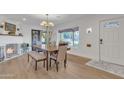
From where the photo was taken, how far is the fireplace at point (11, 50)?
466 centimetres

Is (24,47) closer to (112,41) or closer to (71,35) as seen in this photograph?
(71,35)

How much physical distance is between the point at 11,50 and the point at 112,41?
4676 mm

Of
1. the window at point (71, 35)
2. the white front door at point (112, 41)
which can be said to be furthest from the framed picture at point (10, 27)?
the white front door at point (112, 41)

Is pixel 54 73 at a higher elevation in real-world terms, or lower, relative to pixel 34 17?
lower

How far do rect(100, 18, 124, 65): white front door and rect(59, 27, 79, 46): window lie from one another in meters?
1.80

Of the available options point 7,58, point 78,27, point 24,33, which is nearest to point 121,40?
point 78,27

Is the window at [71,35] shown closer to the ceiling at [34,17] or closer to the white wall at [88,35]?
the white wall at [88,35]

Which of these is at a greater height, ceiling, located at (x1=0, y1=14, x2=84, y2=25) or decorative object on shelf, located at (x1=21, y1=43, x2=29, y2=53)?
ceiling, located at (x1=0, y1=14, x2=84, y2=25)

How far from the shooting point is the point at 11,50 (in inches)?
195

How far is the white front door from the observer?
3494 millimetres

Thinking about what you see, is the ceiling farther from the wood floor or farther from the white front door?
the wood floor

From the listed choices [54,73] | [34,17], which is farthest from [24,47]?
[54,73]

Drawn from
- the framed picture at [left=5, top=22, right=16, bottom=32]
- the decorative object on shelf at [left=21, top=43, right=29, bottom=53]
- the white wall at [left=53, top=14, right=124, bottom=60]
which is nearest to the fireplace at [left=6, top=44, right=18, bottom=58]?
the decorative object on shelf at [left=21, top=43, right=29, bottom=53]
